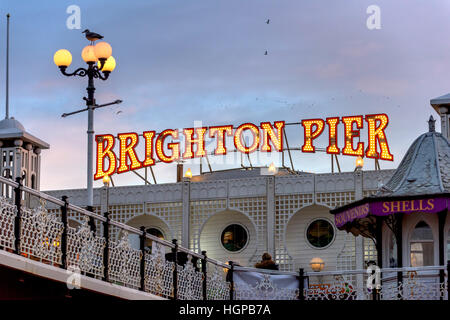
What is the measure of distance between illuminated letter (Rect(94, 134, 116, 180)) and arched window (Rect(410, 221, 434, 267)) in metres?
24.6

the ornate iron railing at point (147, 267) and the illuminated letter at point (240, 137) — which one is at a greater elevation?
the illuminated letter at point (240, 137)

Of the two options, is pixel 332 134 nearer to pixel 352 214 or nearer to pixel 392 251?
pixel 352 214

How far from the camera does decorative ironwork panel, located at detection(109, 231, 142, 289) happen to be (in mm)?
18672

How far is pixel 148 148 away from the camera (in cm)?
4450

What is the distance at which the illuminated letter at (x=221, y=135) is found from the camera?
43.1m

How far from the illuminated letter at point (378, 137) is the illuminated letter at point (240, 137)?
4762 mm

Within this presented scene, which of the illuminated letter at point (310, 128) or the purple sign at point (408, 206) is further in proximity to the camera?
the illuminated letter at point (310, 128)

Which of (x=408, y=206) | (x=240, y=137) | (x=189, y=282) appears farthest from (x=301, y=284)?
(x=240, y=137)

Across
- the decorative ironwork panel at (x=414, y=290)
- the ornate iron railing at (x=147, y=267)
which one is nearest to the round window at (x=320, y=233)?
the ornate iron railing at (x=147, y=267)

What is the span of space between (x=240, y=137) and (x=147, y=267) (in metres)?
23.6

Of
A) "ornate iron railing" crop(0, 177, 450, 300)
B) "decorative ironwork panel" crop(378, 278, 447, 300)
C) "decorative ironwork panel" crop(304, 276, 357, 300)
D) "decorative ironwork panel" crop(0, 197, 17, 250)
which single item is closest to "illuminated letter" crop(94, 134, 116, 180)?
"ornate iron railing" crop(0, 177, 450, 300)

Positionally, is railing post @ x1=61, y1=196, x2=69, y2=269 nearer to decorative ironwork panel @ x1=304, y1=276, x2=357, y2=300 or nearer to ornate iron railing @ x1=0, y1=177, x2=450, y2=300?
ornate iron railing @ x1=0, y1=177, x2=450, y2=300

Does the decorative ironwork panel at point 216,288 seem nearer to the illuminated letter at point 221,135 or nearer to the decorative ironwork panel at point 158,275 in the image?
the decorative ironwork panel at point 158,275
